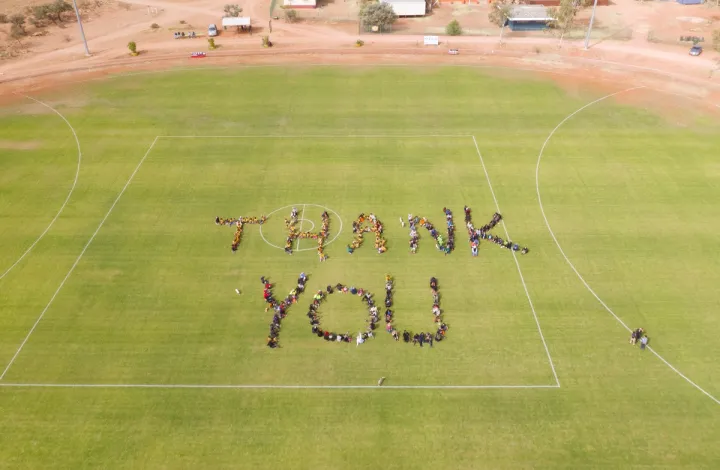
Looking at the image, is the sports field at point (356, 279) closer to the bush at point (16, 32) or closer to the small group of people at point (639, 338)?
the small group of people at point (639, 338)

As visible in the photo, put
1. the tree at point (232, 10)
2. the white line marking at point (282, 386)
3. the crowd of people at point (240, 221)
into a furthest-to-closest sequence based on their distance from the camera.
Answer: the tree at point (232, 10), the crowd of people at point (240, 221), the white line marking at point (282, 386)

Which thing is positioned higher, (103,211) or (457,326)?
(103,211)

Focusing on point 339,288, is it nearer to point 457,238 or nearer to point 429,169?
point 457,238

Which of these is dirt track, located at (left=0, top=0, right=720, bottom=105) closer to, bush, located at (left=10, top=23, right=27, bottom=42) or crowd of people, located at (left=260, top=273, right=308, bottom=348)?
bush, located at (left=10, top=23, right=27, bottom=42)

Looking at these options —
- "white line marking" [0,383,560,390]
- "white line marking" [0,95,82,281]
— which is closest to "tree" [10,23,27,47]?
"white line marking" [0,95,82,281]

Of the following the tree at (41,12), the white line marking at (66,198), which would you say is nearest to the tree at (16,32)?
the tree at (41,12)

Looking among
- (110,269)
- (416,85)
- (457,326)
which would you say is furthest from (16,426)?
(416,85)
